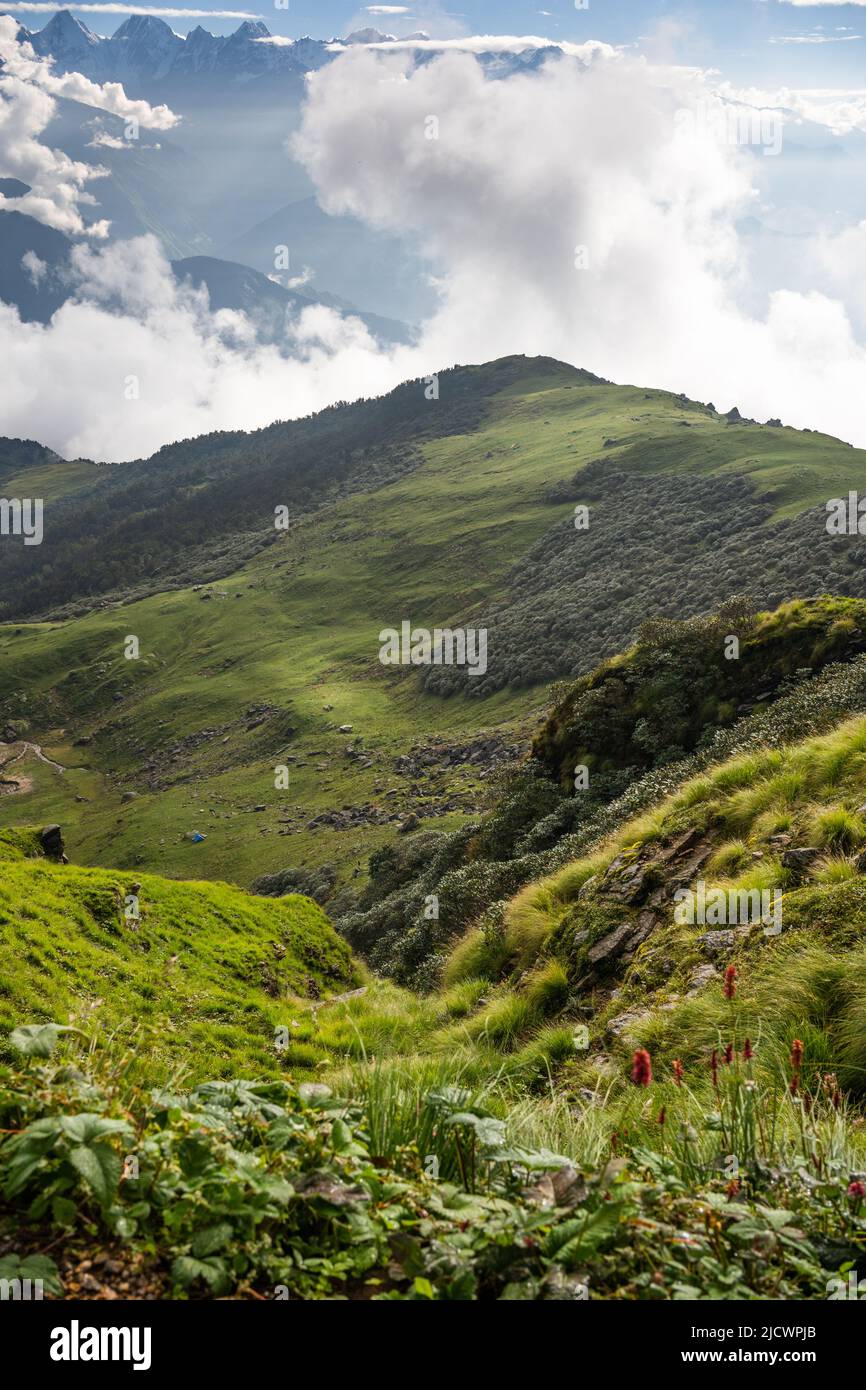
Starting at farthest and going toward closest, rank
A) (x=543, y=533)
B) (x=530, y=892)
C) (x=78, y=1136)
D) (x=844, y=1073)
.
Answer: (x=543, y=533) → (x=530, y=892) → (x=844, y=1073) → (x=78, y=1136)

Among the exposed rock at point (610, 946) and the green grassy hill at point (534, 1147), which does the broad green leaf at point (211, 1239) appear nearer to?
the green grassy hill at point (534, 1147)

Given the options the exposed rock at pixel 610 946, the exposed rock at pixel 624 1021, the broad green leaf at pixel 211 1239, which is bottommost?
the exposed rock at pixel 624 1021

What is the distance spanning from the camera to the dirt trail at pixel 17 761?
118000 millimetres

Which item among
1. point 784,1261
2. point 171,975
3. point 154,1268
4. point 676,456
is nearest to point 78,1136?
point 154,1268

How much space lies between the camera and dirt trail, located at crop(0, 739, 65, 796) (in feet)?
387

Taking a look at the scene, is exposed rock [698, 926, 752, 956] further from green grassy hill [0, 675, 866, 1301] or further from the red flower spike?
the red flower spike

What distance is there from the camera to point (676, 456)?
529 ft

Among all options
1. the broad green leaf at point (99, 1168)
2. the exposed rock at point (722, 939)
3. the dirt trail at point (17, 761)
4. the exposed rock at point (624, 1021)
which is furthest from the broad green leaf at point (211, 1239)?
the dirt trail at point (17, 761)

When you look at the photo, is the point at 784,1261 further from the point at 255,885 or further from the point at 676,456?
the point at 676,456

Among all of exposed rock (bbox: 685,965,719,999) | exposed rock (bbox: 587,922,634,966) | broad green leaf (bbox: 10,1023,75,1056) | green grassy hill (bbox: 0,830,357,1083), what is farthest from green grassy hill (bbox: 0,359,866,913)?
broad green leaf (bbox: 10,1023,75,1056)

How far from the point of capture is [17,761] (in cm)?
13000

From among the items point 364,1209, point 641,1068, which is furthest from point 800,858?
point 364,1209

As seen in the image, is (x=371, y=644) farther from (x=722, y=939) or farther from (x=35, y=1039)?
(x=35, y=1039)
